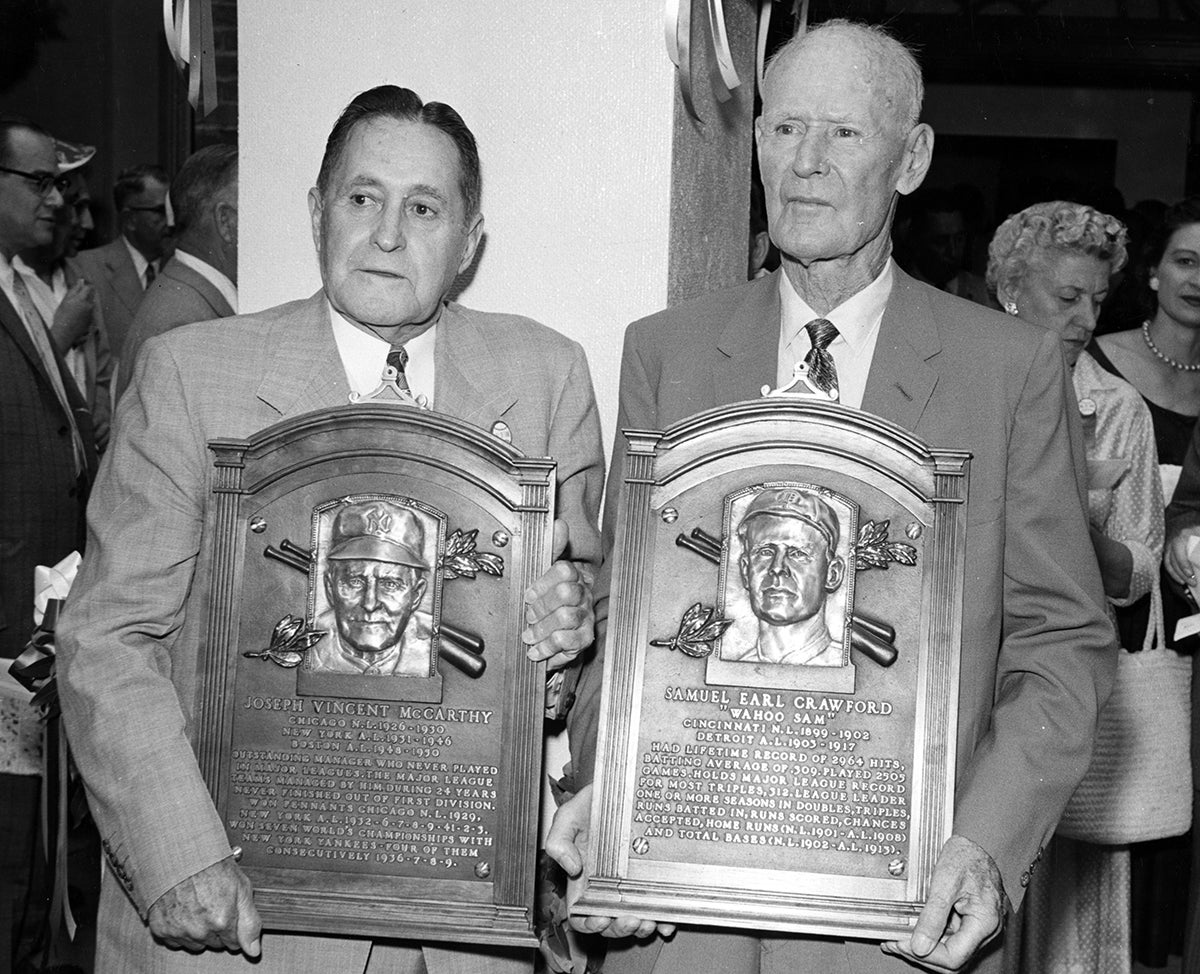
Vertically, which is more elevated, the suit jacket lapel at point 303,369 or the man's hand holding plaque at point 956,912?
the suit jacket lapel at point 303,369

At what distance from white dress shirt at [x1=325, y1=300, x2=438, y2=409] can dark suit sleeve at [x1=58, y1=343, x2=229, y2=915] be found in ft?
0.89

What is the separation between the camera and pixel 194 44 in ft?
10.0

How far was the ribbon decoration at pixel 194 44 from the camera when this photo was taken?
9.84 feet

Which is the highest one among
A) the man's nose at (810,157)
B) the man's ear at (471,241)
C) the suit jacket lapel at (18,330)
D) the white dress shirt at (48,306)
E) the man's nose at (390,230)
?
the white dress shirt at (48,306)

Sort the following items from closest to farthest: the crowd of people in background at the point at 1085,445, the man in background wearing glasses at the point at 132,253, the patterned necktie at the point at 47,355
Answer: the crowd of people in background at the point at 1085,445
the patterned necktie at the point at 47,355
the man in background wearing glasses at the point at 132,253

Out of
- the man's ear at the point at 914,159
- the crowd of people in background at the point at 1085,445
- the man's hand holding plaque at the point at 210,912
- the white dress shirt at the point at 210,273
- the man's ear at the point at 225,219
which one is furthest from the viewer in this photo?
the man's ear at the point at 225,219

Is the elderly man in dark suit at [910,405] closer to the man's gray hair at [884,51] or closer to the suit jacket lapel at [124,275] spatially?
the man's gray hair at [884,51]

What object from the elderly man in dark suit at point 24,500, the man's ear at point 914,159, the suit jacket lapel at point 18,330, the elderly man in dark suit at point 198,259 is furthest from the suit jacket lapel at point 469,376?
the suit jacket lapel at point 18,330

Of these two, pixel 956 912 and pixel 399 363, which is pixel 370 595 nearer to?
pixel 399 363

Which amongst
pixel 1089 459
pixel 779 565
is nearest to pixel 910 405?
pixel 779 565

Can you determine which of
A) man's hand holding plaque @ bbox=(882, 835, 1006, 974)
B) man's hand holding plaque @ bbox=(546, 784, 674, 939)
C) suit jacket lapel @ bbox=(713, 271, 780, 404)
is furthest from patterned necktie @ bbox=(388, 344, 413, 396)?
man's hand holding plaque @ bbox=(882, 835, 1006, 974)

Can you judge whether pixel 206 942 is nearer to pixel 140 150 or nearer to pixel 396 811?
pixel 396 811

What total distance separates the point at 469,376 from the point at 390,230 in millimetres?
288

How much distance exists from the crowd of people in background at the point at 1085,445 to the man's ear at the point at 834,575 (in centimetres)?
167
